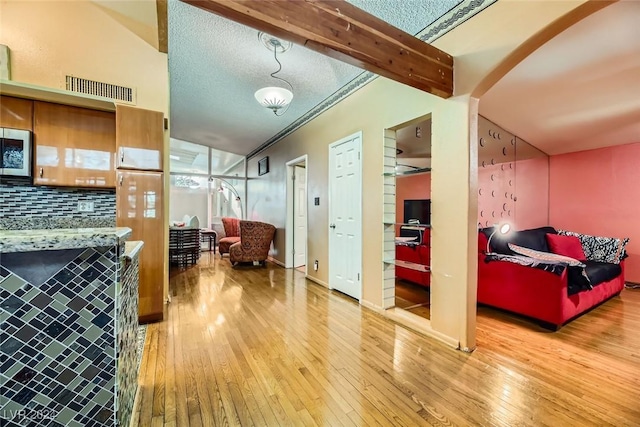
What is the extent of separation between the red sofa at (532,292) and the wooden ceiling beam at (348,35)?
194 cm

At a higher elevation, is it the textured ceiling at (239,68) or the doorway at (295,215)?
the textured ceiling at (239,68)

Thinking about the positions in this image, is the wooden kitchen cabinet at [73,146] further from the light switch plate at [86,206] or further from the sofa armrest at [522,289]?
the sofa armrest at [522,289]

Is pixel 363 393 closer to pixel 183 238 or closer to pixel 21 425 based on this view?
pixel 21 425

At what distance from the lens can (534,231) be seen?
13.4 feet

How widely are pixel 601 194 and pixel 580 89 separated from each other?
2.59m

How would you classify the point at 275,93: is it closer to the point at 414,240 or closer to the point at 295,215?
the point at 295,215

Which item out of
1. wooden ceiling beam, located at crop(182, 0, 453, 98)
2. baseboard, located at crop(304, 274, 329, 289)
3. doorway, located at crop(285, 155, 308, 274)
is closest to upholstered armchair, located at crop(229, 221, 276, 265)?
doorway, located at crop(285, 155, 308, 274)

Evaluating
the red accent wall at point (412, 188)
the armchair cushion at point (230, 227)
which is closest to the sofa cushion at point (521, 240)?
the red accent wall at point (412, 188)

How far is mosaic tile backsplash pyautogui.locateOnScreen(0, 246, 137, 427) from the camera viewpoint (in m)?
0.93

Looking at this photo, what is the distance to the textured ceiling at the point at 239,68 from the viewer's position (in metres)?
2.29

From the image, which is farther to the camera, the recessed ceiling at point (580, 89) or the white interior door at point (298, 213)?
the white interior door at point (298, 213)

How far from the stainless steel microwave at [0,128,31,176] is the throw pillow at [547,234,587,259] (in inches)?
246

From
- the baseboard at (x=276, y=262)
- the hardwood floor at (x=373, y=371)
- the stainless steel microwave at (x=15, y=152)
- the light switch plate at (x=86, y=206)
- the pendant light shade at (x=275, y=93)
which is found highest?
the pendant light shade at (x=275, y=93)

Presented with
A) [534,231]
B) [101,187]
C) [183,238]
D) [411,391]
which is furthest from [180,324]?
[534,231]
